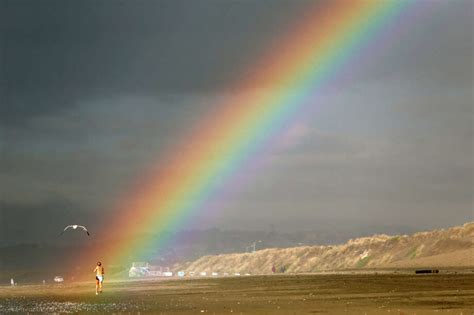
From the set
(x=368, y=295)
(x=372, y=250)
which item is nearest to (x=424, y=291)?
(x=368, y=295)

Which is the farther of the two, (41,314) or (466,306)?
(41,314)

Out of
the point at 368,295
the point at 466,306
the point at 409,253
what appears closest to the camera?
the point at 466,306

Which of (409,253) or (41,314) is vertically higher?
(409,253)

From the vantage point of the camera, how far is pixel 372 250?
195 metres

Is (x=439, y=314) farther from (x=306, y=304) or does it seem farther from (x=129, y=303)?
(x=129, y=303)

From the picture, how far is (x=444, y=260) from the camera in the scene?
140625mm

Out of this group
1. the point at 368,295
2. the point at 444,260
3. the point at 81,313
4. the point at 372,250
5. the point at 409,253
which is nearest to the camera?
the point at 81,313

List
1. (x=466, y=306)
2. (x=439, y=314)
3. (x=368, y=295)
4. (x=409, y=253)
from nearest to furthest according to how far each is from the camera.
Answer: (x=439, y=314) < (x=466, y=306) < (x=368, y=295) < (x=409, y=253)

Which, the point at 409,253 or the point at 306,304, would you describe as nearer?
the point at 306,304

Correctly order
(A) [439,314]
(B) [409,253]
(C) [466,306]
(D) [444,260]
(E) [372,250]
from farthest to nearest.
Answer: (E) [372,250], (B) [409,253], (D) [444,260], (C) [466,306], (A) [439,314]

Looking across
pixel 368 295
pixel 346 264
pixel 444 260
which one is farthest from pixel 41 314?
pixel 346 264

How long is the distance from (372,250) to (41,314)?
154 metres

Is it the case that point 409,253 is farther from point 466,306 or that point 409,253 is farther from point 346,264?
point 466,306

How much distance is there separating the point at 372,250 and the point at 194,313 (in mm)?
156350
